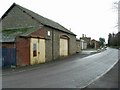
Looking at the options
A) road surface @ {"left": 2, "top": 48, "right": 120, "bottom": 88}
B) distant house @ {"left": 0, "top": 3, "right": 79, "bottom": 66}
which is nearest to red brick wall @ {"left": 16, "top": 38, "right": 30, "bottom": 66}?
distant house @ {"left": 0, "top": 3, "right": 79, "bottom": 66}

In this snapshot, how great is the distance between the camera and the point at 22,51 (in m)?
26.3

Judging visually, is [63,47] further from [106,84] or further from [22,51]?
[106,84]

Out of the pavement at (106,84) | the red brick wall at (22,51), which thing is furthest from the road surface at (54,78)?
the red brick wall at (22,51)

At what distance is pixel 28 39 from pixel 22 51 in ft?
5.18

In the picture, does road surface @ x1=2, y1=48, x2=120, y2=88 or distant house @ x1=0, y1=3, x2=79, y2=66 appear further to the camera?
distant house @ x1=0, y1=3, x2=79, y2=66

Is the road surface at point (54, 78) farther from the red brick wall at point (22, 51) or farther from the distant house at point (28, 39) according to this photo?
the distant house at point (28, 39)

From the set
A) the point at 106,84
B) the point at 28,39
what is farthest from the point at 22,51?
the point at 106,84

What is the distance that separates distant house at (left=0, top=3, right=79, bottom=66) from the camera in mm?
26219

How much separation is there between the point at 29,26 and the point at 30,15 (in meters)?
1.81

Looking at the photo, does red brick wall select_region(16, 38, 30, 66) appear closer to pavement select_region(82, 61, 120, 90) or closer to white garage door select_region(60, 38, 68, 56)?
white garage door select_region(60, 38, 68, 56)

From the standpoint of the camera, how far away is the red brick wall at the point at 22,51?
25964mm

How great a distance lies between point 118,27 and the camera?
2067 centimetres

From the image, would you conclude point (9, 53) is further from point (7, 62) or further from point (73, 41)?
point (73, 41)

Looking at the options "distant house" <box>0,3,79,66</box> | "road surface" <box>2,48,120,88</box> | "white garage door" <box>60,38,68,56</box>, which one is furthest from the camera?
"white garage door" <box>60,38,68,56</box>
